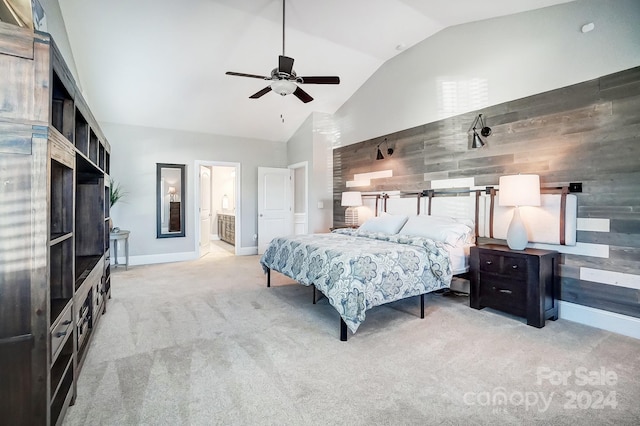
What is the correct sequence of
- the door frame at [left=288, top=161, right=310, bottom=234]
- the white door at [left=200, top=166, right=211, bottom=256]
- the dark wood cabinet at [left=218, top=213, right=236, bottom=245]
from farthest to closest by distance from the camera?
the dark wood cabinet at [left=218, top=213, right=236, bottom=245], the white door at [left=200, top=166, right=211, bottom=256], the door frame at [left=288, top=161, right=310, bottom=234]

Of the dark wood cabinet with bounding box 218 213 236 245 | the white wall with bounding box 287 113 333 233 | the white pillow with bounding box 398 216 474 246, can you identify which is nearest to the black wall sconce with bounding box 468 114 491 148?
the white pillow with bounding box 398 216 474 246

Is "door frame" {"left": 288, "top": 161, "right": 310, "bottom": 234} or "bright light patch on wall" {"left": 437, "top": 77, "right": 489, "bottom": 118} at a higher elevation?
"bright light patch on wall" {"left": 437, "top": 77, "right": 489, "bottom": 118}

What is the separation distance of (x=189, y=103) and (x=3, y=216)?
15.8ft

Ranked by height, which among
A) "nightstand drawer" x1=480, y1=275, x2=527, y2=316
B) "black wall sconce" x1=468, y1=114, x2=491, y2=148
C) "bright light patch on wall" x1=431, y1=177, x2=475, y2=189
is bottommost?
"nightstand drawer" x1=480, y1=275, x2=527, y2=316

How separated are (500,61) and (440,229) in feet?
7.07

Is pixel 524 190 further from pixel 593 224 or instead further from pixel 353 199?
pixel 353 199

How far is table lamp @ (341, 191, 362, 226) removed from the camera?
18.1ft

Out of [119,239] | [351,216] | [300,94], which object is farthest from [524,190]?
[119,239]

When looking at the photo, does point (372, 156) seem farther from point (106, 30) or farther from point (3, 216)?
point (3, 216)

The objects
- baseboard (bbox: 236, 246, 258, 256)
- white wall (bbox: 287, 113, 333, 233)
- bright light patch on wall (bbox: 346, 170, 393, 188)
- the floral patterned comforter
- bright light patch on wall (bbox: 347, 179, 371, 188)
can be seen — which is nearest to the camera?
the floral patterned comforter

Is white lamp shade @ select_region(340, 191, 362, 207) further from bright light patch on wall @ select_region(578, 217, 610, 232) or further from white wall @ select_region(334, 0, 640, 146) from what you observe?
bright light patch on wall @ select_region(578, 217, 610, 232)

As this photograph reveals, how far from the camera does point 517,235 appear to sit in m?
3.18

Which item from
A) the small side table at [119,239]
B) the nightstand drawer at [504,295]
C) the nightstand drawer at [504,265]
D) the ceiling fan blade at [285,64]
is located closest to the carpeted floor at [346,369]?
the nightstand drawer at [504,295]

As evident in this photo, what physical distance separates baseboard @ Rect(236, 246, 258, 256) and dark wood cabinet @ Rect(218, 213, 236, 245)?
1.11 metres
